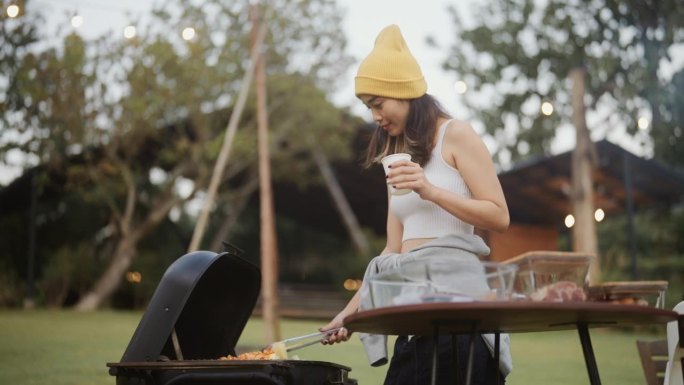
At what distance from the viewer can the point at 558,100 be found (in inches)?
901

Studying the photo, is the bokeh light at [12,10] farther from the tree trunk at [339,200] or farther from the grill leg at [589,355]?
the tree trunk at [339,200]

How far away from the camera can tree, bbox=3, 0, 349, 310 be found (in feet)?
59.0

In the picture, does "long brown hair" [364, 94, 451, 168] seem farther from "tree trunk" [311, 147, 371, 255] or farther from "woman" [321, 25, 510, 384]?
"tree trunk" [311, 147, 371, 255]

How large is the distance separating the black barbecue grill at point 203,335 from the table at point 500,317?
0.59m

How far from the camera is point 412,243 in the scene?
263 cm

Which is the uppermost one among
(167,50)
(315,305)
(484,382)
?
(167,50)

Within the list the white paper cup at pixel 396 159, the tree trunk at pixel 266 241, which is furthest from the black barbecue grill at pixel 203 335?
the tree trunk at pixel 266 241

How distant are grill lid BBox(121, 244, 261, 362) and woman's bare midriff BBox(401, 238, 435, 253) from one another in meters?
0.83

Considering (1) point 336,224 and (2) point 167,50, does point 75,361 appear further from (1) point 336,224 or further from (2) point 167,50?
(1) point 336,224

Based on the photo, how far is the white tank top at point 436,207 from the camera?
2562mm

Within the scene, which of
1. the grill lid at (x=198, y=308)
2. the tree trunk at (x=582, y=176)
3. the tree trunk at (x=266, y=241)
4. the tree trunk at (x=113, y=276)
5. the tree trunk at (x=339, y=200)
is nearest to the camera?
the grill lid at (x=198, y=308)

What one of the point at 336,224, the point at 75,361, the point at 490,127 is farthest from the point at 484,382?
the point at 336,224

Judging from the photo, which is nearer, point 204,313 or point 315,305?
point 204,313

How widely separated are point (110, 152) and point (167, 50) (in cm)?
323
